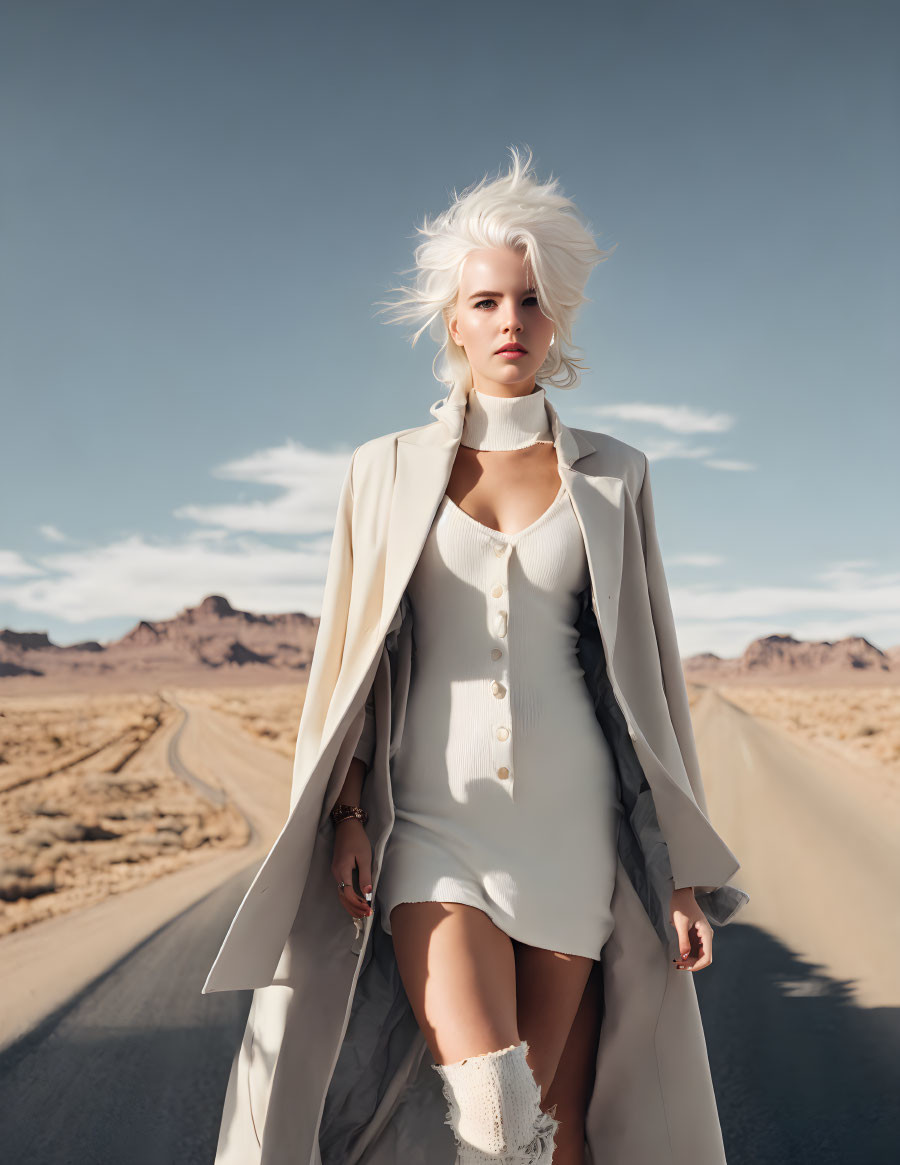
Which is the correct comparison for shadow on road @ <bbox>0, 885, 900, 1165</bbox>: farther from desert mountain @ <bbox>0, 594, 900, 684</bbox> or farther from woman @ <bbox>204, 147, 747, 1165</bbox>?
desert mountain @ <bbox>0, 594, 900, 684</bbox>

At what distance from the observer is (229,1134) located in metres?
1.52

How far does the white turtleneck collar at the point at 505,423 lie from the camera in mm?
1670

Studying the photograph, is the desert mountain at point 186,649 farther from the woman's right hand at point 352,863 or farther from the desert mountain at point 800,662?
the woman's right hand at point 352,863

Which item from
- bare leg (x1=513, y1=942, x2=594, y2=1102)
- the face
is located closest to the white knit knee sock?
bare leg (x1=513, y1=942, x2=594, y2=1102)

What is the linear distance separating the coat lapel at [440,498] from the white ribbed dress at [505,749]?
30 mm

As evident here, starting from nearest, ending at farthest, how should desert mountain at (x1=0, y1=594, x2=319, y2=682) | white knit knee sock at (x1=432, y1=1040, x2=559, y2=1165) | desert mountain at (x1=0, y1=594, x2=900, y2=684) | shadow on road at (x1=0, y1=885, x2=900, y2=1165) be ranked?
white knit knee sock at (x1=432, y1=1040, x2=559, y2=1165)
shadow on road at (x1=0, y1=885, x2=900, y2=1165)
desert mountain at (x1=0, y1=594, x2=319, y2=682)
desert mountain at (x1=0, y1=594, x2=900, y2=684)

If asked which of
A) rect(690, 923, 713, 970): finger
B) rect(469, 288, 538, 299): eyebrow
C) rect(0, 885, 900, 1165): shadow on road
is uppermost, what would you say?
rect(469, 288, 538, 299): eyebrow

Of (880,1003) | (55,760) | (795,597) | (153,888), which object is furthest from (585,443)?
(795,597)

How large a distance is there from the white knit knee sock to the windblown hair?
1.06 metres

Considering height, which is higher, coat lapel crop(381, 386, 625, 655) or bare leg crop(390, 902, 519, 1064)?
coat lapel crop(381, 386, 625, 655)

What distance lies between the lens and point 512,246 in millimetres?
1602

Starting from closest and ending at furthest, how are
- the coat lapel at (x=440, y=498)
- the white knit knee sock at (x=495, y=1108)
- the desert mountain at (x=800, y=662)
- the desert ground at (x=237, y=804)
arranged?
the white knit knee sock at (x=495, y=1108)
the coat lapel at (x=440, y=498)
the desert ground at (x=237, y=804)
the desert mountain at (x=800, y=662)

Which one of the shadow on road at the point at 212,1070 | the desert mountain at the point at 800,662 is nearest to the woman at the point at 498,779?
the shadow on road at the point at 212,1070

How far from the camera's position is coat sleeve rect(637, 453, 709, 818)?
1629 millimetres
